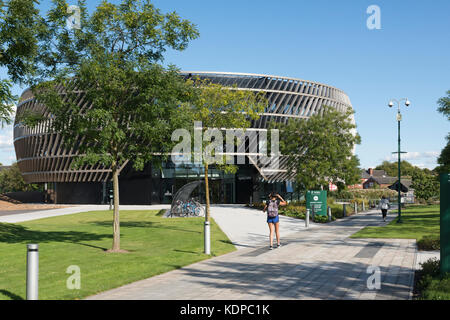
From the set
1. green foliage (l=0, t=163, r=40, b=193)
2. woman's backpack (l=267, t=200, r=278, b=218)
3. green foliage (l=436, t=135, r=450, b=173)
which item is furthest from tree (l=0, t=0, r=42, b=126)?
green foliage (l=0, t=163, r=40, b=193)

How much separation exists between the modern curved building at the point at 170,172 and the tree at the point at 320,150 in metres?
12.0

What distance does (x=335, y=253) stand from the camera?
1314 cm

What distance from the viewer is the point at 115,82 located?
1275 centimetres

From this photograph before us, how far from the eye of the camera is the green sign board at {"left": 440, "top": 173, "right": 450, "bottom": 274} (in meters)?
8.31

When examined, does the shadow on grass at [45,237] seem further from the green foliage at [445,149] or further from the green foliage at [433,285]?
the green foliage at [445,149]

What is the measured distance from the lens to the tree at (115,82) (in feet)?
42.6

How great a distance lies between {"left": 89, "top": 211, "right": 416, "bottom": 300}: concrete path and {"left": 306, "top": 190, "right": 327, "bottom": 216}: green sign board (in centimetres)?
1268

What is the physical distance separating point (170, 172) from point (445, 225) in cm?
4134

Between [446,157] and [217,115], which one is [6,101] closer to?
[217,115]

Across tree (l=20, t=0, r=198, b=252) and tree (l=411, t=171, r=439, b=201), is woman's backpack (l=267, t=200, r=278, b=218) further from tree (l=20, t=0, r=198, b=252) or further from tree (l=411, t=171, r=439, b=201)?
tree (l=411, t=171, r=439, b=201)
